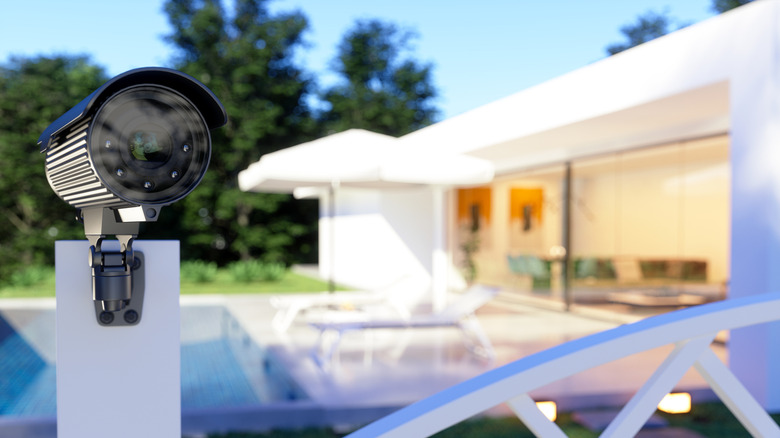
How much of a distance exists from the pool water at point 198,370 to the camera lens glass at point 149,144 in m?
3.94

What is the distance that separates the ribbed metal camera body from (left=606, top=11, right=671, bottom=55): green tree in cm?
3718

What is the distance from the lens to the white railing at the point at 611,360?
3.97 ft

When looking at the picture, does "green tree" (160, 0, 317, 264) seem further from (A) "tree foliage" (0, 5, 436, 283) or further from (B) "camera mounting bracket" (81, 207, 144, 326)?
(B) "camera mounting bracket" (81, 207, 144, 326)

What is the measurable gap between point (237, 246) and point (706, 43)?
66.6 ft

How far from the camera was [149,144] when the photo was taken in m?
1.22

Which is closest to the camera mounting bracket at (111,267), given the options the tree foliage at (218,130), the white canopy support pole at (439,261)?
the white canopy support pole at (439,261)

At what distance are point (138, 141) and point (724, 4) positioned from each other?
35.9 meters

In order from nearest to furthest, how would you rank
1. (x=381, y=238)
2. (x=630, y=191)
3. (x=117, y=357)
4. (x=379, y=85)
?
(x=117, y=357) → (x=630, y=191) → (x=381, y=238) → (x=379, y=85)

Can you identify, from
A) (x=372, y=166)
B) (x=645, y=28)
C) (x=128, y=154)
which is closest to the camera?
(x=128, y=154)

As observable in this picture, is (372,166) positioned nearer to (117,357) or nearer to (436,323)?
(436,323)

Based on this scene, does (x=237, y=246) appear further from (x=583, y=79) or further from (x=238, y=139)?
(x=583, y=79)

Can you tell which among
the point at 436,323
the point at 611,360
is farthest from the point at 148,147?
the point at 436,323

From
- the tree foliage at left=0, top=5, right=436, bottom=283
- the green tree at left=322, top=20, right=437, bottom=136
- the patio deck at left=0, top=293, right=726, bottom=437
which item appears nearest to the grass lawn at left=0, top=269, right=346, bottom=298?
the tree foliage at left=0, top=5, right=436, bottom=283

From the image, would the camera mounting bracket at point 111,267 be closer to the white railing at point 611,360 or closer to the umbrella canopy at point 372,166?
the white railing at point 611,360
